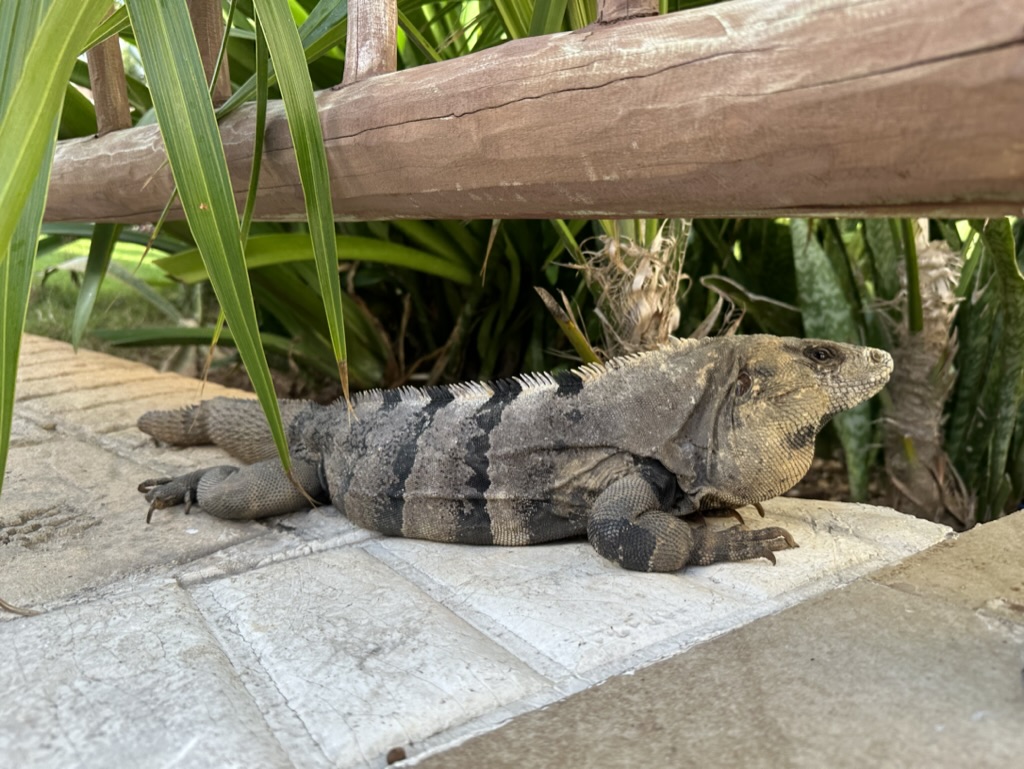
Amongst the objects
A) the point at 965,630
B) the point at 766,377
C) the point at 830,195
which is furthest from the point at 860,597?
the point at 830,195

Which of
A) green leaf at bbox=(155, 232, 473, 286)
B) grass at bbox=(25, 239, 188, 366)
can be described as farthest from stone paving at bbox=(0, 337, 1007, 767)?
grass at bbox=(25, 239, 188, 366)

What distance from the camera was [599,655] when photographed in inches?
58.8

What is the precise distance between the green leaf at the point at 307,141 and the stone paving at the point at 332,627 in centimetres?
52

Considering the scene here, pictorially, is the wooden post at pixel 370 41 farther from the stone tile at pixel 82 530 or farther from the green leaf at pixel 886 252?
the green leaf at pixel 886 252

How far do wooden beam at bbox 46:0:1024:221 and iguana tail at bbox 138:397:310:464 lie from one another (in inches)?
50.5

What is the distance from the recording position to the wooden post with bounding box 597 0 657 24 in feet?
4.48

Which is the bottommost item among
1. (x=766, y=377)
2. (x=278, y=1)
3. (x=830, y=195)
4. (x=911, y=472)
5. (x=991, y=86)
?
(x=911, y=472)

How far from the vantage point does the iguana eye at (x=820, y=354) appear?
6.57 feet

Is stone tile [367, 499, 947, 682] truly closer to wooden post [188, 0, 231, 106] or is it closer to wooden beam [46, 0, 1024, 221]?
wooden beam [46, 0, 1024, 221]

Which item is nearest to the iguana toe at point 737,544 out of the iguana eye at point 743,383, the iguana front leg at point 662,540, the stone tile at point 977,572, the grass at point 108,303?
the iguana front leg at point 662,540

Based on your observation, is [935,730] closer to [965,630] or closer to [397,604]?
[965,630]

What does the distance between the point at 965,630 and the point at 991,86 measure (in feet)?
3.23

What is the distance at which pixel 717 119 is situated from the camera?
1.17 m

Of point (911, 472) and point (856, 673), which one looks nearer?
point (856, 673)
